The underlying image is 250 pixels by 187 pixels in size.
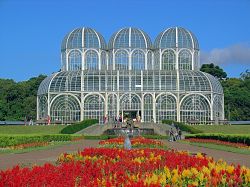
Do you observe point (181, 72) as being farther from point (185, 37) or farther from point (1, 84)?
point (1, 84)

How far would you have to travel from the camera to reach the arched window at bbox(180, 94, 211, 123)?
6003cm

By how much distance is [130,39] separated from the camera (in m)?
68.0

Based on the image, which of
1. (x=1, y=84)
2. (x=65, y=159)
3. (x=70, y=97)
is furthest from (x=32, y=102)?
(x=65, y=159)

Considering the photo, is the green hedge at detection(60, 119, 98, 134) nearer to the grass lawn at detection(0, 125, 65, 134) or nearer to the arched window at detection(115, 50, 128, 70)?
the grass lawn at detection(0, 125, 65, 134)

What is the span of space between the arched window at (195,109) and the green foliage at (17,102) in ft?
106

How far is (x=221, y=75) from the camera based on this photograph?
107188 mm

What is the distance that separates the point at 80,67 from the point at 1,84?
34.9 metres

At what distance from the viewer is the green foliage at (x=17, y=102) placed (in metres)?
83.1

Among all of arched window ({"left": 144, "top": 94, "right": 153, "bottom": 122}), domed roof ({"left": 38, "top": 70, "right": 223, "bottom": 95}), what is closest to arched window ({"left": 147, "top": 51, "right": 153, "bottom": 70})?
domed roof ({"left": 38, "top": 70, "right": 223, "bottom": 95})

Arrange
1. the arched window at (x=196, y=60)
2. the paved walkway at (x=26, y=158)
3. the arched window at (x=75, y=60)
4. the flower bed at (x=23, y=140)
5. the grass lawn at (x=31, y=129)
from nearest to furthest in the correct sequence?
the paved walkway at (x=26, y=158)
the flower bed at (x=23, y=140)
the grass lawn at (x=31, y=129)
the arched window at (x=75, y=60)
the arched window at (x=196, y=60)

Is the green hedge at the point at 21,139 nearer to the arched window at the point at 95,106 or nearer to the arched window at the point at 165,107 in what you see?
the arched window at the point at 95,106

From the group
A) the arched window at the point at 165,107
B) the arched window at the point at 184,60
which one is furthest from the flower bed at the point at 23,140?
the arched window at the point at 184,60

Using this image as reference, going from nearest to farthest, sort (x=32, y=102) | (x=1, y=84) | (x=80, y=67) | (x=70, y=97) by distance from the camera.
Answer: (x=70, y=97)
(x=80, y=67)
(x=32, y=102)
(x=1, y=84)

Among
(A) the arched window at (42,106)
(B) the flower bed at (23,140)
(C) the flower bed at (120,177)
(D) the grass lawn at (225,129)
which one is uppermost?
(A) the arched window at (42,106)
